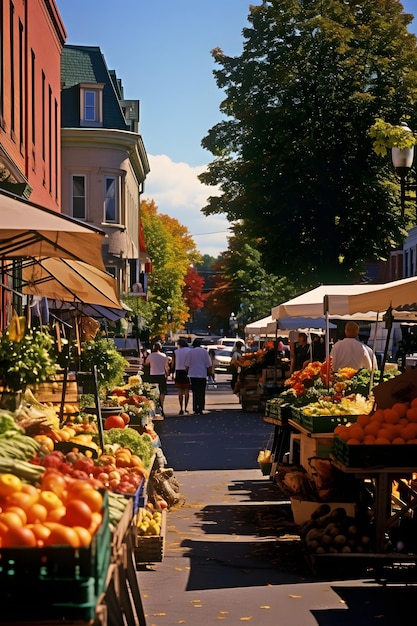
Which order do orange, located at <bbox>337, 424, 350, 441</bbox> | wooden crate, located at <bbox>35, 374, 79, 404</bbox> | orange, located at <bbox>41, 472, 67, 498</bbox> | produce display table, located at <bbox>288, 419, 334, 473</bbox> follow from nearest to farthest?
orange, located at <bbox>41, 472, 67, 498</bbox> → orange, located at <bbox>337, 424, 350, 441</bbox> → produce display table, located at <bbox>288, 419, 334, 473</bbox> → wooden crate, located at <bbox>35, 374, 79, 404</bbox>

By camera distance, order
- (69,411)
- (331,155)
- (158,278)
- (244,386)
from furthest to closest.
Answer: (158,278)
(331,155)
(244,386)
(69,411)

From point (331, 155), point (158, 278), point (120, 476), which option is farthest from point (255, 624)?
point (158, 278)

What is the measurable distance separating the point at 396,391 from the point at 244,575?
8.30 ft

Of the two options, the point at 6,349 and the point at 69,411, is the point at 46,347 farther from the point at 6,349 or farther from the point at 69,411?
the point at 69,411

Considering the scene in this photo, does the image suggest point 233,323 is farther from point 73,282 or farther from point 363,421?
point 363,421

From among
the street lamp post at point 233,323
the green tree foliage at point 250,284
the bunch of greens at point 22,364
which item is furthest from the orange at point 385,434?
the street lamp post at point 233,323

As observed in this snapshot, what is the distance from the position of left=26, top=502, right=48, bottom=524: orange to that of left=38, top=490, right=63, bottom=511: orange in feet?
0.30

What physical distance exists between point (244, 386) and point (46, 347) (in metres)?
21.6

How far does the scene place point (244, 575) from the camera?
9.12 m

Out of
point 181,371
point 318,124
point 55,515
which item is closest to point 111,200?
point 318,124

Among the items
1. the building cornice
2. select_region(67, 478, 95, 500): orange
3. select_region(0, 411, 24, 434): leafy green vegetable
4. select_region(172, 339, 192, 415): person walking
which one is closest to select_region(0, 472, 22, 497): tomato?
select_region(67, 478, 95, 500): orange

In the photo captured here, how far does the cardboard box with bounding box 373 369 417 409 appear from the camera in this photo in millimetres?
10445

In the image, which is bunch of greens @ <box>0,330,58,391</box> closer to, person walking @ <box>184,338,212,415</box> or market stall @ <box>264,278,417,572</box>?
market stall @ <box>264,278,417,572</box>

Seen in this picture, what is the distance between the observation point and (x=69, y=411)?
11.8m
